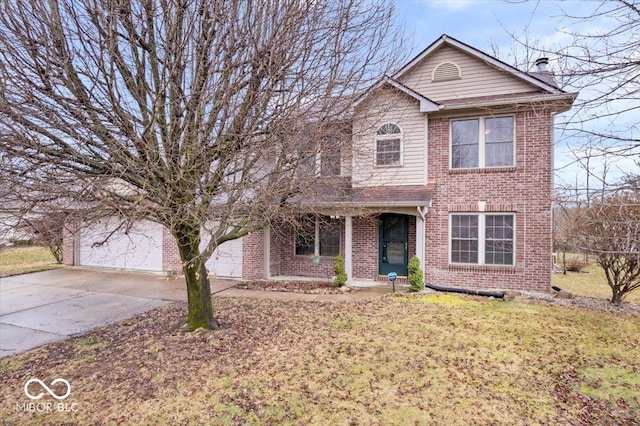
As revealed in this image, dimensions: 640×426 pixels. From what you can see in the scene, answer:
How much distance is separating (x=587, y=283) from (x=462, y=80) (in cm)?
984

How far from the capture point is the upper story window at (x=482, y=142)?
32.4 ft

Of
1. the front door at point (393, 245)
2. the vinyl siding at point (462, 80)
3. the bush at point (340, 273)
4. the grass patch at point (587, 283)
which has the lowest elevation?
the grass patch at point (587, 283)

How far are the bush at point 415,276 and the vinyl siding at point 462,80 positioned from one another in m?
5.05

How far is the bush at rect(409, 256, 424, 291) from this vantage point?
962cm

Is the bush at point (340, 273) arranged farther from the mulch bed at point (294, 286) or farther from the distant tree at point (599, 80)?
the distant tree at point (599, 80)

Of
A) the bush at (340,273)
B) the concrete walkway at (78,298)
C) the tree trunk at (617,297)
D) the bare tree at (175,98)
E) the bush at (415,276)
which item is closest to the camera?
the bare tree at (175,98)

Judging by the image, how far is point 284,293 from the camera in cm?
977

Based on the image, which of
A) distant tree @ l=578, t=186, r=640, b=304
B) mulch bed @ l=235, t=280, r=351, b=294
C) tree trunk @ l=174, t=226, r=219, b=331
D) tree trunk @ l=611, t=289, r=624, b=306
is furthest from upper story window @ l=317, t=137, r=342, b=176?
tree trunk @ l=611, t=289, r=624, b=306

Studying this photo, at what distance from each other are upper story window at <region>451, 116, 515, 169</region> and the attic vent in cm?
144

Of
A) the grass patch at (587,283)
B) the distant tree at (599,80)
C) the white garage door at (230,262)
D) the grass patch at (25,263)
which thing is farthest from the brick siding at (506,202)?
the grass patch at (25,263)

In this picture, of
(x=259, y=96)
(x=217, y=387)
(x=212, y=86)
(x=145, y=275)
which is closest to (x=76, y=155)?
(x=212, y=86)

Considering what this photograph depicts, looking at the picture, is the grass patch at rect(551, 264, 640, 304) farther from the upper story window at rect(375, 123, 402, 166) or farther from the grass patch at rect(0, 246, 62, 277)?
the grass patch at rect(0, 246, 62, 277)

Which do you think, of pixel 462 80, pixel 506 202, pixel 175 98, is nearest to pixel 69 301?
pixel 175 98

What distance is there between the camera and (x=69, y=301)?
352 inches
